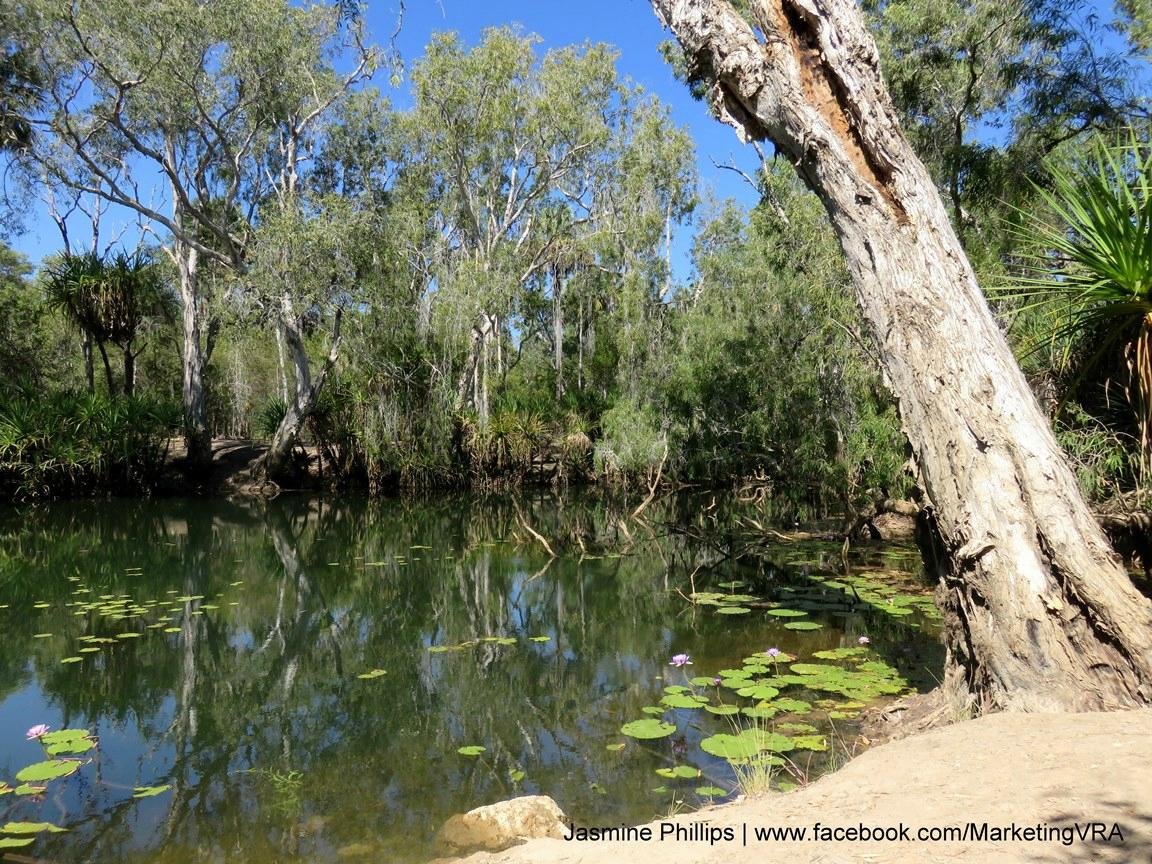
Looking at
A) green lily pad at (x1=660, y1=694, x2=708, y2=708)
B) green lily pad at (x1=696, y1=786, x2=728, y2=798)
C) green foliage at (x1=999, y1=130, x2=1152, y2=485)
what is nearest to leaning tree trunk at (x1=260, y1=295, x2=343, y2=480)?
green lily pad at (x1=660, y1=694, x2=708, y2=708)

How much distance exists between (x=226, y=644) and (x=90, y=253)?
672 inches

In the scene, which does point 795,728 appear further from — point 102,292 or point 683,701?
point 102,292

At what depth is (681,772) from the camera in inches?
166

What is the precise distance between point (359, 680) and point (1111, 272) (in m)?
5.70

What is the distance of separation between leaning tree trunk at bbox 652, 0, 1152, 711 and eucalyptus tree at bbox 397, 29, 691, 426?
16.2m

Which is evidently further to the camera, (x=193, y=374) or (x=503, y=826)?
(x=193, y=374)

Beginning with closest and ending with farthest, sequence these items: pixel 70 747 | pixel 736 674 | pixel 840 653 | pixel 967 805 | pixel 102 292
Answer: pixel 967 805 < pixel 70 747 < pixel 736 674 < pixel 840 653 < pixel 102 292

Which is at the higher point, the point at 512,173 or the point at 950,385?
the point at 512,173

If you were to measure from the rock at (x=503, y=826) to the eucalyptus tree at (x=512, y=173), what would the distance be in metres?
17.3

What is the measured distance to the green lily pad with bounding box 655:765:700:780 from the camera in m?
4.20

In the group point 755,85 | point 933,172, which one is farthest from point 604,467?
point 755,85

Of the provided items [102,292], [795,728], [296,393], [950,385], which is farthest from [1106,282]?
[102,292]

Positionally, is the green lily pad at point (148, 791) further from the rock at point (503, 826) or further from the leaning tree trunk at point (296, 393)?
the leaning tree trunk at point (296, 393)

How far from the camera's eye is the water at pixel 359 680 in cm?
404
